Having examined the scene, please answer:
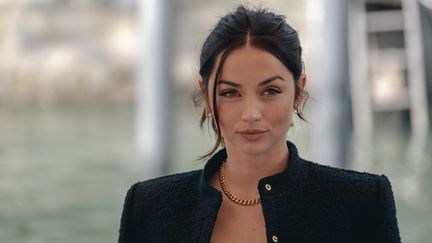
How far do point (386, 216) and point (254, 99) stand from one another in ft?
0.77

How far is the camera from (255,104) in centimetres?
115

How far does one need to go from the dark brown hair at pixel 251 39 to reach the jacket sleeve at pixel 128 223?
6.5 inches

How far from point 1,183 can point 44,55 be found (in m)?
9.12

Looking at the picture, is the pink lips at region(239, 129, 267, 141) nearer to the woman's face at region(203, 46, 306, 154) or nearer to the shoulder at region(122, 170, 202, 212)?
the woman's face at region(203, 46, 306, 154)

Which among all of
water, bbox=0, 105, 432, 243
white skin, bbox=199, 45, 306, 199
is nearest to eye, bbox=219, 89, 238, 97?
white skin, bbox=199, 45, 306, 199

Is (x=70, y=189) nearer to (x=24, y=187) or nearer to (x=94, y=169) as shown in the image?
(x=24, y=187)

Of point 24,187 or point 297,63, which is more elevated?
point 297,63

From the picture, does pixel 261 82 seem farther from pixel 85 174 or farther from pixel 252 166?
pixel 85 174

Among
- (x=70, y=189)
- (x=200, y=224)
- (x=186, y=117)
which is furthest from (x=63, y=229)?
(x=186, y=117)

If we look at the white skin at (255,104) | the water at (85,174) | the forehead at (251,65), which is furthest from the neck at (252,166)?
the water at (85,174)

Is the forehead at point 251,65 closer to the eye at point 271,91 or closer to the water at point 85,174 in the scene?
the eye at point 271,91

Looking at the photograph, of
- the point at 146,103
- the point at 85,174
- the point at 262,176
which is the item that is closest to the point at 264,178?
the point at 262,176

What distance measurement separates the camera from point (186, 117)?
12.9 meters

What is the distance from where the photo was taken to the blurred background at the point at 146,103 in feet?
17.4
